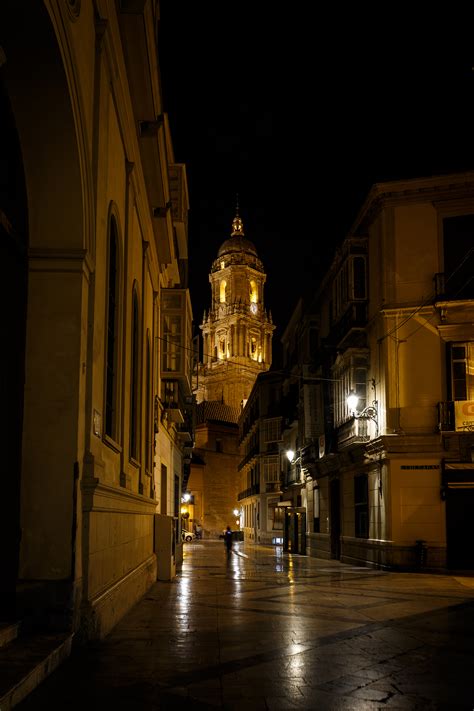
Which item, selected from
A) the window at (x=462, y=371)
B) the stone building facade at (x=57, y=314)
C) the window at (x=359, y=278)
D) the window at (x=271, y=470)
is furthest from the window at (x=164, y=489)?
the window at (x=271, y=470)

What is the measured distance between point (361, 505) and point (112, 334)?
18.1 meters

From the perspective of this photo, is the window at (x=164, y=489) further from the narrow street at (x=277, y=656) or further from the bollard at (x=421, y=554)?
the bollard at (x=421, y=554)

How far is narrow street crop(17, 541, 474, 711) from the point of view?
246 inches

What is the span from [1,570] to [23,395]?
1.73 metres

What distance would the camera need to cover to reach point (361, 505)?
89.2 ft

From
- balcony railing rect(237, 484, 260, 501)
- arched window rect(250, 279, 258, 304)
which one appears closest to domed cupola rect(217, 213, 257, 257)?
arched window rect(250, 279, 258, 304)

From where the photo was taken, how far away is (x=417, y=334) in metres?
24.0

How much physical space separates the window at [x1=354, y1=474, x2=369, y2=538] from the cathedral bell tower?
68058mm

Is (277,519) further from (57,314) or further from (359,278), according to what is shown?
(57,314)

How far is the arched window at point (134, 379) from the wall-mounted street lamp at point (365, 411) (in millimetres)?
11724

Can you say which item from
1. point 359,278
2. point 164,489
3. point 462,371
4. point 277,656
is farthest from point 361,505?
point 277,656

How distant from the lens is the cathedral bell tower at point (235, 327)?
97.2 metres

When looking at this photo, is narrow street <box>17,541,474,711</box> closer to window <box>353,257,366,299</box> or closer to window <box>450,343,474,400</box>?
window <box>450,343,474,400</box>

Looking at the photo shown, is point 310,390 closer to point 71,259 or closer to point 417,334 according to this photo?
point 417,334
